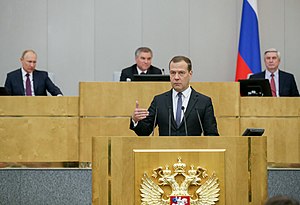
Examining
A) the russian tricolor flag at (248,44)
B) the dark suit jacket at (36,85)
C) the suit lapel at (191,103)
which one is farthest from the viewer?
the russian tricolor flag at (248,44)

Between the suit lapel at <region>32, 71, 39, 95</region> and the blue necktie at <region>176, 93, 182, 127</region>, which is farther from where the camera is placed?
the suit lapel at <region>32, 71, 39, 95</region>

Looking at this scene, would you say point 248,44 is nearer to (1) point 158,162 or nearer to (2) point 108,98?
(2) point 108,98

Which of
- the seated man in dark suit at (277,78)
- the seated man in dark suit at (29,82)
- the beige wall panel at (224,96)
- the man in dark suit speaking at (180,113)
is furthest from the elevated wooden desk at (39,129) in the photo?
the seated man in dark suit at (277,78)

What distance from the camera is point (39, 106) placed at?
790 centimetres

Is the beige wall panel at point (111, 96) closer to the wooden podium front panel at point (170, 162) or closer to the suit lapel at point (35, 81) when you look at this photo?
the suit lapel at point (35, 81)

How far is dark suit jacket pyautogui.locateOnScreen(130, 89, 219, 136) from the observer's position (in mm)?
6082

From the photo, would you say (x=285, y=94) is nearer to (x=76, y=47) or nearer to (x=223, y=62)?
(x=223, y=62)

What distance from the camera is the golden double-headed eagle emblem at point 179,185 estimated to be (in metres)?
5.08

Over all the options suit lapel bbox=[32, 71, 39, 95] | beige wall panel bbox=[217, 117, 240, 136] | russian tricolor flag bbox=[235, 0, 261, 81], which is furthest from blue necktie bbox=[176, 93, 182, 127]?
A: russian tricolor flag bbox=[235, 0, 261, 81]

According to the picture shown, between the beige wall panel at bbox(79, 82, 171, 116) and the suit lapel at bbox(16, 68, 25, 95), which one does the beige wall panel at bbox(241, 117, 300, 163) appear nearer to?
the beige wall panel at bbox(79, 82, 171, 116)

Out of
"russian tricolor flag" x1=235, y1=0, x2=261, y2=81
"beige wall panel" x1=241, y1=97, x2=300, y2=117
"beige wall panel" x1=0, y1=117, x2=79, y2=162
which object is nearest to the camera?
"beige wall panel" x1=0, y1=117, x2=79, y2=162

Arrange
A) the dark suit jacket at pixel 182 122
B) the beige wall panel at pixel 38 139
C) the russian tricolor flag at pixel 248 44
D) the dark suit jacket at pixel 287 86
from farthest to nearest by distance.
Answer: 1. the russian tricolor flag at pixel 248 44
2. the dark suit jacket at pixel 287 86
3. the beige wall panel at pixel 38 139
4. the dark suit jacket at pixel 182 122

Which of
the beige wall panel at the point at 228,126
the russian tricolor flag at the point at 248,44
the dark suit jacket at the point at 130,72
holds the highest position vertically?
the russian tricolor flag at the point at 248,44

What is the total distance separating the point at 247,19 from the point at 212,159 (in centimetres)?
598
